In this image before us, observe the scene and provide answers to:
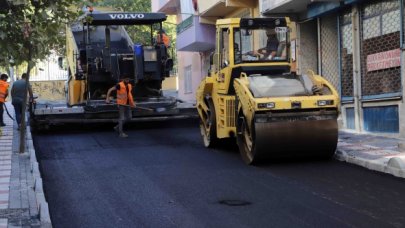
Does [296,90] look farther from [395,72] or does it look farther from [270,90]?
[395,72]

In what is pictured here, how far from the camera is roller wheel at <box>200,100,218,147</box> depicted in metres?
11.4

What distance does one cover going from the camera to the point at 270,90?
9.41 meters

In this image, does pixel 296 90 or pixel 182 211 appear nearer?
pixel 182 211

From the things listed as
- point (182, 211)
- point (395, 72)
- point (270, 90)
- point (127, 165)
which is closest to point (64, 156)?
point (127, 165)

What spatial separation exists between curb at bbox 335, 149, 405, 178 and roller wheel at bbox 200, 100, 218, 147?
8.61 feet

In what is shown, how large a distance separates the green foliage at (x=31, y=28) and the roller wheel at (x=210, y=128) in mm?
3340

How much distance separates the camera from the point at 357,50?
1341 centimetres

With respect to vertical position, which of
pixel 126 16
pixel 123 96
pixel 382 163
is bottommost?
pixel 382 163

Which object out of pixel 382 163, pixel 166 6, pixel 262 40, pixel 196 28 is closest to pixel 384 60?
pixel 262 40

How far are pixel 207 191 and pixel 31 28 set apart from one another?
311cm

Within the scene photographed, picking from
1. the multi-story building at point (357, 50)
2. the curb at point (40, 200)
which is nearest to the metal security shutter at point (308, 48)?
the multi-story building at point (357, 50)

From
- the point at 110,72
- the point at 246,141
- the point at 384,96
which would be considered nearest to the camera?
the point at 246,141

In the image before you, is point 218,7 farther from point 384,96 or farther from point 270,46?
point 270,46

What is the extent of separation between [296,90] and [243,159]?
1521mm
